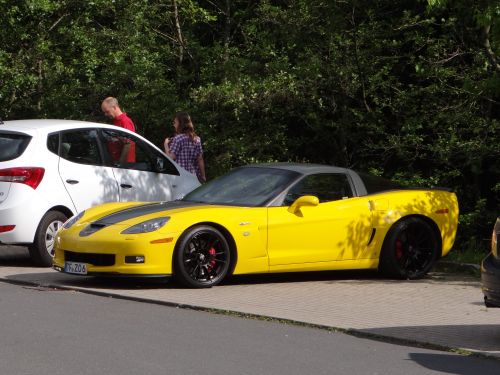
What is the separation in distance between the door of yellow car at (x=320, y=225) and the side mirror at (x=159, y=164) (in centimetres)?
300

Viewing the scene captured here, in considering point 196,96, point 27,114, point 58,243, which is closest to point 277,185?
point 58,243

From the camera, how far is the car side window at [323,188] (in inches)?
503

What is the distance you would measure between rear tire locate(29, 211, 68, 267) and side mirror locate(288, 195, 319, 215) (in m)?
3.01

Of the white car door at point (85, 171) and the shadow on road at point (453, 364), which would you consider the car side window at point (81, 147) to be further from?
the shadow on road at point (453, 364)

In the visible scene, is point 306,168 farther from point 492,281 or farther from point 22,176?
point 492,281

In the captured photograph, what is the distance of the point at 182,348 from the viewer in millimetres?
8398

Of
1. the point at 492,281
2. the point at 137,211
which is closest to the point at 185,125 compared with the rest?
the point at 137,211

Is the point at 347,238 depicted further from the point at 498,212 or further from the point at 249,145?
the point at 249,145

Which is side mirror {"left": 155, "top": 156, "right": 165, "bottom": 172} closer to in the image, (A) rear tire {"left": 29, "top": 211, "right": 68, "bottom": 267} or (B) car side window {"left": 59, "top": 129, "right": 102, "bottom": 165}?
(B) car side window {"left": 59, "top": 129, "right": 102, "bottom": 165}

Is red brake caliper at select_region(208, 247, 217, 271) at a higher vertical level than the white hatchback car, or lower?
lower

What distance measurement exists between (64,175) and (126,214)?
205 centimetres

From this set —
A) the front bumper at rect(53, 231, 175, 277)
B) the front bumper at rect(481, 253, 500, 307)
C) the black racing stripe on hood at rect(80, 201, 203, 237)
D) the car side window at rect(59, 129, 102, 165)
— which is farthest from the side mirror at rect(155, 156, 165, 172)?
the front bumper at rect(481, 253, 500, 307)

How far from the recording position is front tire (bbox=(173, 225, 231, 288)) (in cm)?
1187

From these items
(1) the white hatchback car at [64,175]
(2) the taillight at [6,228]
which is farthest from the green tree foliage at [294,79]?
(2) the taillight at [6,228]
